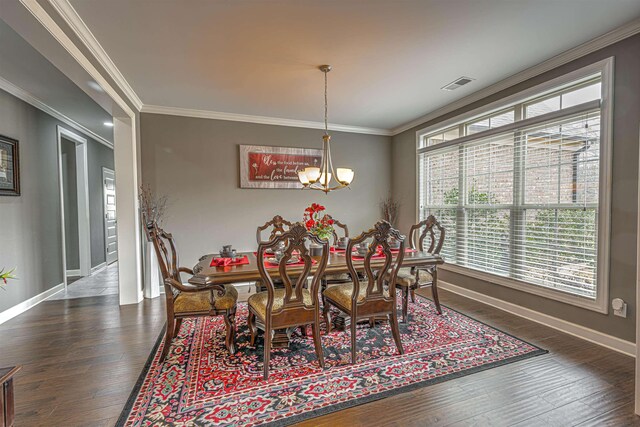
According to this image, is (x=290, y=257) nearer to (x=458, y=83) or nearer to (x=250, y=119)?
(x=458, y=83)

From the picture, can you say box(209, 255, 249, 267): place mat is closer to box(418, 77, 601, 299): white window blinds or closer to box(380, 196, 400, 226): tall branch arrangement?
box(418, 77, 601, 299): white window blinds

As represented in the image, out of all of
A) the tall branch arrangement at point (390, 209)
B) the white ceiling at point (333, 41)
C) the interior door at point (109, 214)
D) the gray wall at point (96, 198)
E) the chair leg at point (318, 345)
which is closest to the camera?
the white ceiling at point (333, 41)

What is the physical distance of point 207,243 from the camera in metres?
4.50

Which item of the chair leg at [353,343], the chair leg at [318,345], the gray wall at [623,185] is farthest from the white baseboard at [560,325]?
the chair leg at [318,345]

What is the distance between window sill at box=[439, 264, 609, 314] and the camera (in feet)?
8.66

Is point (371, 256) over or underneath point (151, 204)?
underneath

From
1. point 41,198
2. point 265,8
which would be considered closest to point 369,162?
point 265,8

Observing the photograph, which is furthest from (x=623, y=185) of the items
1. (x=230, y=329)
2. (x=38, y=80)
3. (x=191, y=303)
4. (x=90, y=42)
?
(x=38, y=80)

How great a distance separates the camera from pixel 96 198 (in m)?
5.99

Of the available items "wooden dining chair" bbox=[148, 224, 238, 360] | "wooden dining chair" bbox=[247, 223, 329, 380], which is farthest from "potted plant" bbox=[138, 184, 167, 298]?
"wooden dining chair" bbox=[247, 223, 329, 380]

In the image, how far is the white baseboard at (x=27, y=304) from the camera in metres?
3.27

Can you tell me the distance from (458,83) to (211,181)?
144 inches

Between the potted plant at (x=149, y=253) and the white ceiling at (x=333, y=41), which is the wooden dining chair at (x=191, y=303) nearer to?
the white ceiling at (x=333, y=41)

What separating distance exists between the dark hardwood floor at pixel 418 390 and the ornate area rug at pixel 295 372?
0.12 m
